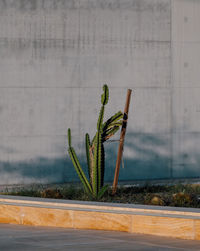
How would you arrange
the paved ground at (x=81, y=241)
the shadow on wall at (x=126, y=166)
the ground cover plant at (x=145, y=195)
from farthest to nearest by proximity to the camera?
the shadow on wall at (x=126, y=166)
the ground cover plant at (x=145, y=195)
the paved ground at (x=81, y=241)

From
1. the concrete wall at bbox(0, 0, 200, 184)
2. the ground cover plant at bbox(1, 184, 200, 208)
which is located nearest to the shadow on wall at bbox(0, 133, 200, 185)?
the concrete wall at bbox(0, 0, 200, 184)

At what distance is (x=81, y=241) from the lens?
9578 millimetres

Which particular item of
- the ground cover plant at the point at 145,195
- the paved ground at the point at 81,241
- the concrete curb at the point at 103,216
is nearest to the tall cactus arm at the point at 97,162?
the ground cover plant at the point at 145,195

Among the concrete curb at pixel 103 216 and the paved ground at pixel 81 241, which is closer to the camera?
the paved ground at pixel 81 241

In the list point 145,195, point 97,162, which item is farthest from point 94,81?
point 145,195

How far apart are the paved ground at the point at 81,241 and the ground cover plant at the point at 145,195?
1.83m

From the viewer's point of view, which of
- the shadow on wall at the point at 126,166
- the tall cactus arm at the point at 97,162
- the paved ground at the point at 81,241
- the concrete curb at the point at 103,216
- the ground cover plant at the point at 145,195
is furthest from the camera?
the shadow on wall at the point at 126,166

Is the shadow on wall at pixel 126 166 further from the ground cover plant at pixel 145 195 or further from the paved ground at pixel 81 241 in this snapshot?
the paved ground at pixel 81 241

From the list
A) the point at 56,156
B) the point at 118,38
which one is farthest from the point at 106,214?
the point at 118,38

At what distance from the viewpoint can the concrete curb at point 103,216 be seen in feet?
32.7

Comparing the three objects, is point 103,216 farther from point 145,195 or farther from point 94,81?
point 94,81

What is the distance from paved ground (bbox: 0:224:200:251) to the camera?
9.06m

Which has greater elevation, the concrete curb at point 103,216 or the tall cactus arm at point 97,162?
the tall cactus arm at point 97,162

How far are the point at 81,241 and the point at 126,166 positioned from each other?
872cm
